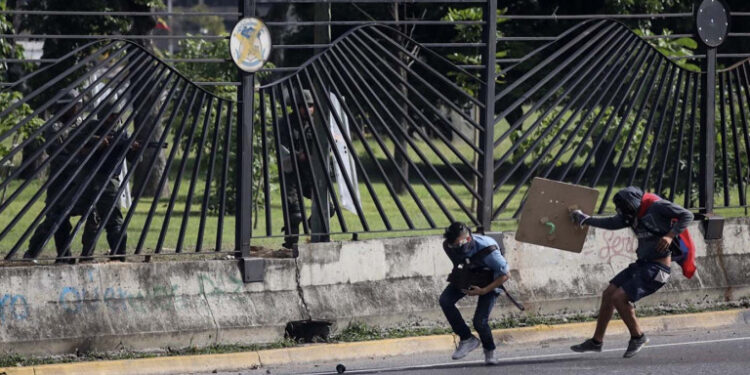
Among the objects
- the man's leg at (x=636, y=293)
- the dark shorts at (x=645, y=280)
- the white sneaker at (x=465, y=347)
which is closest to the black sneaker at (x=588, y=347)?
the man's leg at (x=636, y=293)

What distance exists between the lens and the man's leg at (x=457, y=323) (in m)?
8.85

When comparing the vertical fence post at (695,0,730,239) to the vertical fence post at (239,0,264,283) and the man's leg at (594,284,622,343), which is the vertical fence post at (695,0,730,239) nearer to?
the man's leg at (594,284,622,343)

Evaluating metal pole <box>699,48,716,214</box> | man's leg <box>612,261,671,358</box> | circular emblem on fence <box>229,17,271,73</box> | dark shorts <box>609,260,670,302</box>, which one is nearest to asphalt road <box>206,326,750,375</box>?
man's leg <box>612,261,671,358</box>

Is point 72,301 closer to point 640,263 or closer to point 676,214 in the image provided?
point 640,263

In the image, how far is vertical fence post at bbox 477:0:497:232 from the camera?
1027cm

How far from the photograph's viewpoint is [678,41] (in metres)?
14.2

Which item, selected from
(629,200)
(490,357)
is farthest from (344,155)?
(629,200)

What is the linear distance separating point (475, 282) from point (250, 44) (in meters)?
2.72

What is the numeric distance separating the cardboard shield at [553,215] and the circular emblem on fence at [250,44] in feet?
8.22

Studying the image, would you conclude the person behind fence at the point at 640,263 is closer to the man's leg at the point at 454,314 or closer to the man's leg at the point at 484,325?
the man's leg at the point at 484,325

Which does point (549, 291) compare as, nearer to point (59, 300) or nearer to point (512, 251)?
point (512, 251)

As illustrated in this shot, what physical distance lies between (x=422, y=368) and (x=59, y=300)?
2.85 meters

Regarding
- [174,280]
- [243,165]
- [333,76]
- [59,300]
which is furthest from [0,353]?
[333,76]

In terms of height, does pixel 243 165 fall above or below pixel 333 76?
below
